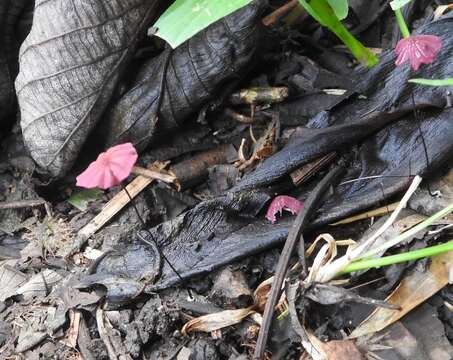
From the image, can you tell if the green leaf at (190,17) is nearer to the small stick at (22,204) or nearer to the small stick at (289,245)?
the small stick at (289,245)

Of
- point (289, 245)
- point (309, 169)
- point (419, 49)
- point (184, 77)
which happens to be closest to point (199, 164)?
point (184, 77)

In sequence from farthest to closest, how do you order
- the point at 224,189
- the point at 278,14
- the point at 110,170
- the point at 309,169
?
the point at 278,14, the point at 224,189, the point at 309,169, the point at 110,170

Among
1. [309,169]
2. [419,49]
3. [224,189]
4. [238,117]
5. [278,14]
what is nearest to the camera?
[419,49]

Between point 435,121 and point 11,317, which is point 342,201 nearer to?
point 435,121

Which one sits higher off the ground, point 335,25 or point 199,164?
point 335,25

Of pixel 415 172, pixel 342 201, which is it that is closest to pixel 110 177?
pixel 342 201

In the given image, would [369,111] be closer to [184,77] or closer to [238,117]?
[238,117]

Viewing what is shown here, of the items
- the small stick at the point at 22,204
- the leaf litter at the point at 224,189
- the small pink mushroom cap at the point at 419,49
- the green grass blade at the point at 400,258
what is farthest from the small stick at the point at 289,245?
the small stick at the point at 22,204

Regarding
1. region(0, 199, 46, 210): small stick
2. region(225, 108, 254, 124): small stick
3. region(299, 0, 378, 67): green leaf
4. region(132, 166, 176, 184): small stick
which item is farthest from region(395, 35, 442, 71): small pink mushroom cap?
region(0, 199, 46, 210): small stick

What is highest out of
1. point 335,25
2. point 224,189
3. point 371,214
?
point 335,25
